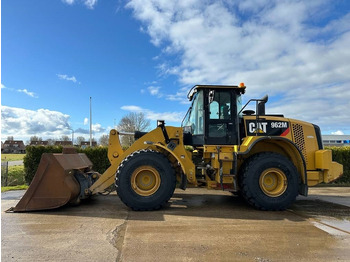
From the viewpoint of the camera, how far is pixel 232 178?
636 cm

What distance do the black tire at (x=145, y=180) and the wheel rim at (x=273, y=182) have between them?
6.66 feet

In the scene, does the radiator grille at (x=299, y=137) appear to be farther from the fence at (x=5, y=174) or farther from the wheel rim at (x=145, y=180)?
the fence at (x=5, y=174)

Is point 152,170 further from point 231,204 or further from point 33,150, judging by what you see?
point 33,150

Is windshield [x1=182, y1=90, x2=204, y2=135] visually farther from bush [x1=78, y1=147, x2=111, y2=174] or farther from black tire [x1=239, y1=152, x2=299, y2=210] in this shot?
bush [x1=78, y1=147, x2=111, y2=174]

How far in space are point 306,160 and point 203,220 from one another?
10.5 ft

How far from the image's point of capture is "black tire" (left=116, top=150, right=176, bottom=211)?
5965mm

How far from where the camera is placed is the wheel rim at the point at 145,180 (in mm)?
6074

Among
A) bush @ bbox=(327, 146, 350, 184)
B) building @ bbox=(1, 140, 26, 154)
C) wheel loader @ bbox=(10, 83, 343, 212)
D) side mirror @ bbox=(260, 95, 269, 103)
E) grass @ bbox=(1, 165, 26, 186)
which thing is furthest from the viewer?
building @ bbox=(1, 140, 26, 154)

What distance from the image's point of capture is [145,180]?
618 cm

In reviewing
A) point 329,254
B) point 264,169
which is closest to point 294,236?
point 329,254

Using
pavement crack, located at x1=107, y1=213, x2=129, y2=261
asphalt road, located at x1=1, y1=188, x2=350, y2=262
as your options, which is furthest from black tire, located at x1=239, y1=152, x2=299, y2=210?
pavement crack, located at x1=107, y1=213, x2=129, y2=261

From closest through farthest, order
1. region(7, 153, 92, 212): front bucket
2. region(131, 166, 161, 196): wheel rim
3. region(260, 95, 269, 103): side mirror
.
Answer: region(7, 153, 92, 212): front bucket < region(131, 166, 161, 196): wheel rim < region(260, 95, 269, 103): side mirror

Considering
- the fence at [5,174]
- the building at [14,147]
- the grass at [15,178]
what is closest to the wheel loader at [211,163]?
the fence at [5,174]

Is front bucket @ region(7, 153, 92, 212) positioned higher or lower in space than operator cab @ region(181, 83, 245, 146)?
lower
